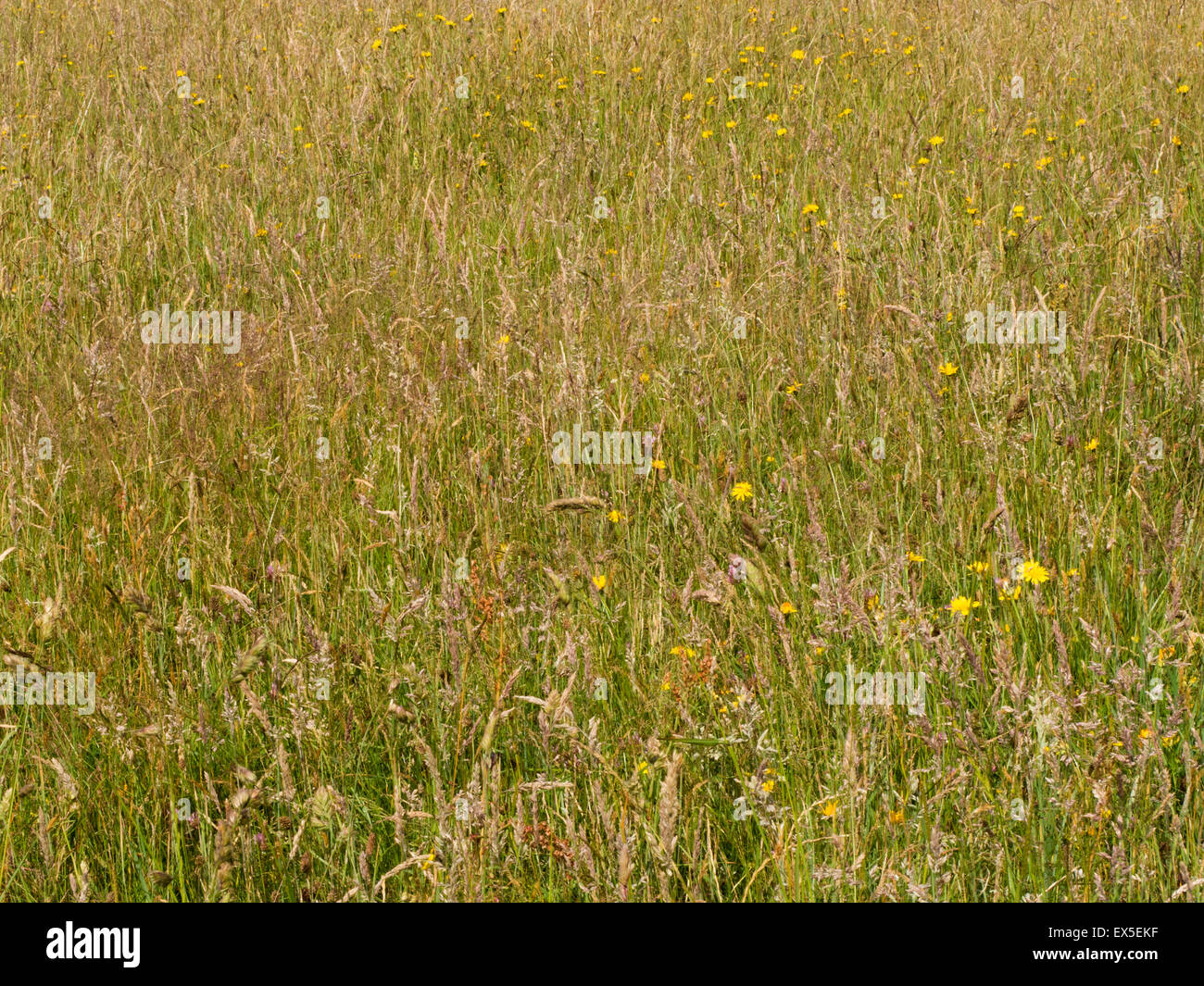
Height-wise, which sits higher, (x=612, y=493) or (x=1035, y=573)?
(x=612, y=493)

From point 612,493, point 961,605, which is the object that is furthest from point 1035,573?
point 612,493

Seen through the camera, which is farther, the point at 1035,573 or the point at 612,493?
the point at 612,493

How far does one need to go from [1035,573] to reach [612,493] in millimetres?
862

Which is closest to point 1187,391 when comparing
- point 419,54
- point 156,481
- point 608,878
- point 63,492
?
point 608,878

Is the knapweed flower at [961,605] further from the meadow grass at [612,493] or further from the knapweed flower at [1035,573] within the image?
the knapweed flower at [1035,573]

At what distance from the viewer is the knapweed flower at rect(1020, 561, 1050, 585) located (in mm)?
1867

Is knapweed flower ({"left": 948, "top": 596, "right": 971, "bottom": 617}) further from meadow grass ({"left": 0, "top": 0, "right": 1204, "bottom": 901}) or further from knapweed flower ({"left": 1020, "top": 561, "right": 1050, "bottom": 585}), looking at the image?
knapweed flower ({"left": 1020, "top": 561, "right": 1050, "bottom": 585})

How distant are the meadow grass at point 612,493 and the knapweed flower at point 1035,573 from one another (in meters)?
0.03

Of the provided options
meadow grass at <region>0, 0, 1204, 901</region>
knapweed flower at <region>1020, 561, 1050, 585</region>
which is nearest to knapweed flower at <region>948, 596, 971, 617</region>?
meadow grass at <region>0, 0, 1204, 901</region>

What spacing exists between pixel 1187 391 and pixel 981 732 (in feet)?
4.07

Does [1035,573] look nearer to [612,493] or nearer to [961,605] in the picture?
[961,605]

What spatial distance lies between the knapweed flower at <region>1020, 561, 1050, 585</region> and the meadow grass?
0.03m

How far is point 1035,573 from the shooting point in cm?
189

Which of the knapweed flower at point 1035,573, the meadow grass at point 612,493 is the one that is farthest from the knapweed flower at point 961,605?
the knapweed flower at point 1035,573
